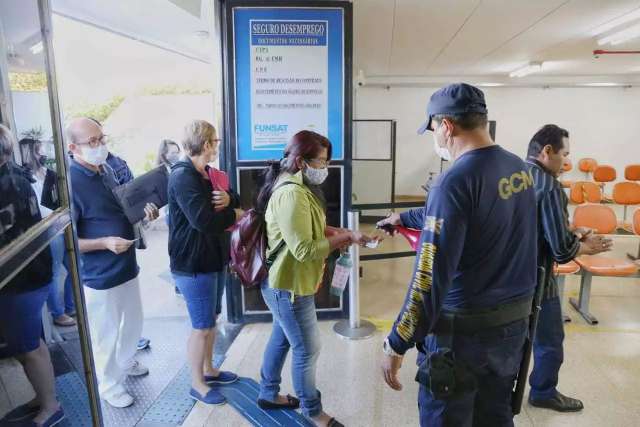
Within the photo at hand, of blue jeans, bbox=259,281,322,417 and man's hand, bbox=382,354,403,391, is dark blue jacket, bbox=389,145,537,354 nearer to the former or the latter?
man's hand, bbox=382,354,403,391

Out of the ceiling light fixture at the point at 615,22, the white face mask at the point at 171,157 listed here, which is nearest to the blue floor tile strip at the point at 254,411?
the white face mask at the point at 171,157

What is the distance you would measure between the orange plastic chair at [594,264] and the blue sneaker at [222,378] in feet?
9.03

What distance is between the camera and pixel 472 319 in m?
1.33

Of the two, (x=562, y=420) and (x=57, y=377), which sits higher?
(x=57, y=377)

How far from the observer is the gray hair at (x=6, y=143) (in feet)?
2.72

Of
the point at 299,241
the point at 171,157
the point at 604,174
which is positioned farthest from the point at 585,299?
the point at 604,174

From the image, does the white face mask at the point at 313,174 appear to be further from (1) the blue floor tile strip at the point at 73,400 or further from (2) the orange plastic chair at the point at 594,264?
(2) the orange plastic chair at the point at 594,264

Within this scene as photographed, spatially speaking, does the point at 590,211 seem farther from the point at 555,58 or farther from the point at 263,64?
the point at 555,58

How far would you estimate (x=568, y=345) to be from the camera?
3.01 m

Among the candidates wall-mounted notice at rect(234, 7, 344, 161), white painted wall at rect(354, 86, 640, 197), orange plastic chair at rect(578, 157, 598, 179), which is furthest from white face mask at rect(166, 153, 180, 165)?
orange plastic chair at rect(578, 157, 598, 179)

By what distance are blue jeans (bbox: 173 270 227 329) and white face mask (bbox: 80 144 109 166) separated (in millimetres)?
696

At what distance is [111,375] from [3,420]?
69.2 inches

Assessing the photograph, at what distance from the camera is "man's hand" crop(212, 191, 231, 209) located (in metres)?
2.17

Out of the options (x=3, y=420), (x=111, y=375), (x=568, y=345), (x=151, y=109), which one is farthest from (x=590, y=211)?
(x=151, y=109)
